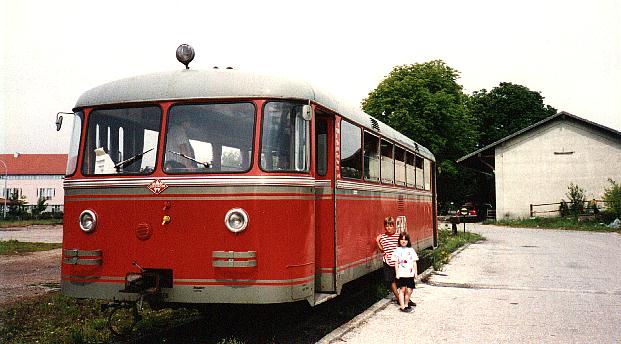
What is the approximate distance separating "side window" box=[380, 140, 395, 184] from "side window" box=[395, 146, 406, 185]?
0.34m

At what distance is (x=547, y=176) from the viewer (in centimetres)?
4106

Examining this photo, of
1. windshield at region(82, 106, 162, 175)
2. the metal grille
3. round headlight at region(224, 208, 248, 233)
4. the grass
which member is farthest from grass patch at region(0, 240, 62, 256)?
round headlight at region(224, 208, 248, 233)

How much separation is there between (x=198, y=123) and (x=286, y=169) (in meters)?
1.07

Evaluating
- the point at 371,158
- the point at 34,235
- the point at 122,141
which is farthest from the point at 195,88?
the point at 34,235

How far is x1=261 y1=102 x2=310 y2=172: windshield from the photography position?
6.63 meters

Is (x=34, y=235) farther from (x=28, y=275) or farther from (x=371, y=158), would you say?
(x=371, y=158)

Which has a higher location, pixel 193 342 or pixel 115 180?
pixel 115 180

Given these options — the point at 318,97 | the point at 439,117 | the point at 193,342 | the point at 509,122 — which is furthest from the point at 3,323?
the point at 509,122

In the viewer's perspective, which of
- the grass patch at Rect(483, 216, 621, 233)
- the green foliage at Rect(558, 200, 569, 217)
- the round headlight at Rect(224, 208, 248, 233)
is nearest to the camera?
the round headlight at Rect(224, 208, 248, 233)

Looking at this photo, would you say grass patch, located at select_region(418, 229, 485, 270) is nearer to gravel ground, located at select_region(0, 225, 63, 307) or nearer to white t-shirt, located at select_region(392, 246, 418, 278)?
white t-shirt, located at select_region(392, 246, 418, 278)

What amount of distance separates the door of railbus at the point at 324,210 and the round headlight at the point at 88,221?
8.38 ft

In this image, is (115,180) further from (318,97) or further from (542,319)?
(542,319)

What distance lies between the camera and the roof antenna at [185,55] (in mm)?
Answer: 7465

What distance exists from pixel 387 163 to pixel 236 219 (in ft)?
16.0
